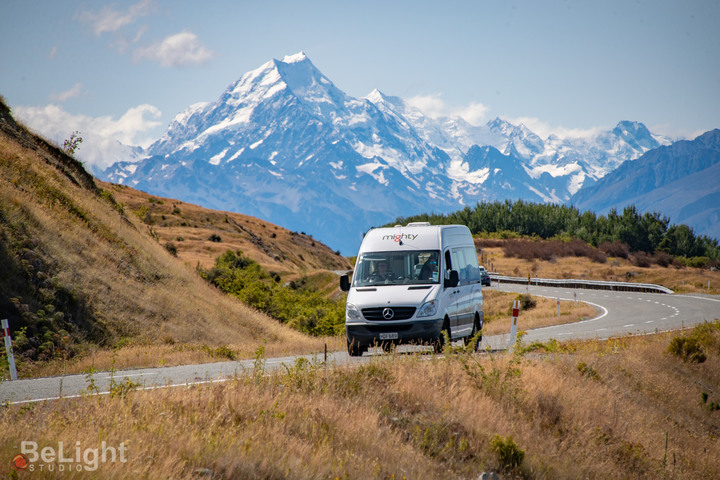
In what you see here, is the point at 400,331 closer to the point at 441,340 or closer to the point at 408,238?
the point at 441,340

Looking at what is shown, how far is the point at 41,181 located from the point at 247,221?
8060 cm

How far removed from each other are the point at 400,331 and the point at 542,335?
40.2ft

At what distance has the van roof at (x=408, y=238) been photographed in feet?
47.2

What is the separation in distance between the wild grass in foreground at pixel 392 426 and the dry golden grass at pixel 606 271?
41.8 m

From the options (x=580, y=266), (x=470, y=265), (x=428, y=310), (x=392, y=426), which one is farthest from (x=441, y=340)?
(x=580, y=266)

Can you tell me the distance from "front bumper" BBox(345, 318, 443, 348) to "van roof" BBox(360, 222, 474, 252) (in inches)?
81.2

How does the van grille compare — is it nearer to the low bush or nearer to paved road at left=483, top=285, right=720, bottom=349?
paved road at left=483, top=285, right=720, bottom=349

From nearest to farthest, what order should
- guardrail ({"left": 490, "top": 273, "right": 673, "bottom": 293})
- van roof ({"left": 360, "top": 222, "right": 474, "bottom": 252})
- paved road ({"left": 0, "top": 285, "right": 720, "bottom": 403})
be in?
paved road ({"left": 0, "top": 285, "right": 720, "bottom": 403}) → van roof ({"left": 360, "top": 222, "right": 474, "bottom": 252}) → guardrail ({"left": 490, "top": 273, "right": 673, "bottom": 293})

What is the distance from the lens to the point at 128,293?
22906 millimetres

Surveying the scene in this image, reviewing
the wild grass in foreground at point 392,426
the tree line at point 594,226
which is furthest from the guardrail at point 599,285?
the wild grass in foreground at point 392,426

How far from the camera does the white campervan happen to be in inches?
509

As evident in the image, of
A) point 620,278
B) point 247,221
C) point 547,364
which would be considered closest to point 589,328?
point 547,364

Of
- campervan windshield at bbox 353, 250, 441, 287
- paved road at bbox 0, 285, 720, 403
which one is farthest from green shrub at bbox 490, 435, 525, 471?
campervan windshield at bbox 353, 250, 441, 287

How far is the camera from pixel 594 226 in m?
106
